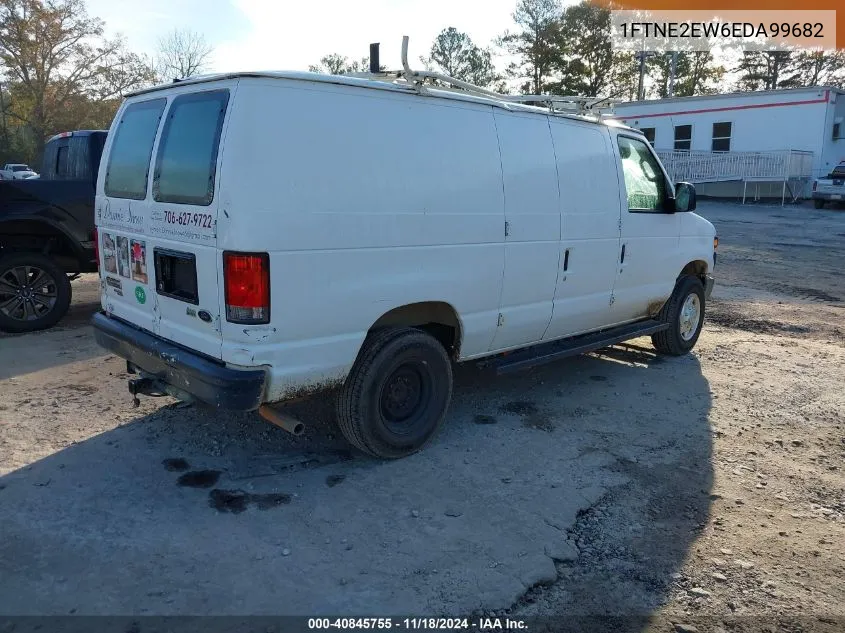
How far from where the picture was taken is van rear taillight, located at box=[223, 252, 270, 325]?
134 inches

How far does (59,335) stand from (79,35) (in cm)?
4653

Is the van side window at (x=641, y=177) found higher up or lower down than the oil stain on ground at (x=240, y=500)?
higher up

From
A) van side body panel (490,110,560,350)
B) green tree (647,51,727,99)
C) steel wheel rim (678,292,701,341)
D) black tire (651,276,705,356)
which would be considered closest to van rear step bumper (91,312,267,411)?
van side body panel (490,110,560,350)

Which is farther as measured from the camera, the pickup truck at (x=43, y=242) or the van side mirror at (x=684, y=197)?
the pickup truck at (x=43, y=242)

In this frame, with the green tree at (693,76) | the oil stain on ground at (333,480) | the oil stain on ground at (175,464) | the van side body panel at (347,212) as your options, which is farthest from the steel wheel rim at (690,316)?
the green tree at (693,76)

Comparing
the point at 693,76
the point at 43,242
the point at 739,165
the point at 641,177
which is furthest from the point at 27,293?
the point at 693,76

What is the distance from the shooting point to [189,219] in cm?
361

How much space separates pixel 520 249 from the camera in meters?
4.71

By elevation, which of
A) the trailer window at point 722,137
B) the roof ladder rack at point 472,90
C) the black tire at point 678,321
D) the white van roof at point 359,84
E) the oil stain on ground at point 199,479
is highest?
the trailer window at point 722,137

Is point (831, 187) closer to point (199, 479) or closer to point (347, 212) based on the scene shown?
point (347, 212)

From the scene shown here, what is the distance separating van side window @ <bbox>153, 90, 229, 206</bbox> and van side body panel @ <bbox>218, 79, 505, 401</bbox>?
0.17 m

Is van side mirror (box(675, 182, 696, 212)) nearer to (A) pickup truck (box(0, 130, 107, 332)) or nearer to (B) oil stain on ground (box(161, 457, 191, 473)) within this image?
(B) oil stain on ground (box(161, 457, 191, 473))

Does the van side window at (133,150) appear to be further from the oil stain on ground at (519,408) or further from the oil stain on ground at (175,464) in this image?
the oil stain on ground at (519,408)

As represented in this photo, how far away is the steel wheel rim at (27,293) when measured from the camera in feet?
23.1
